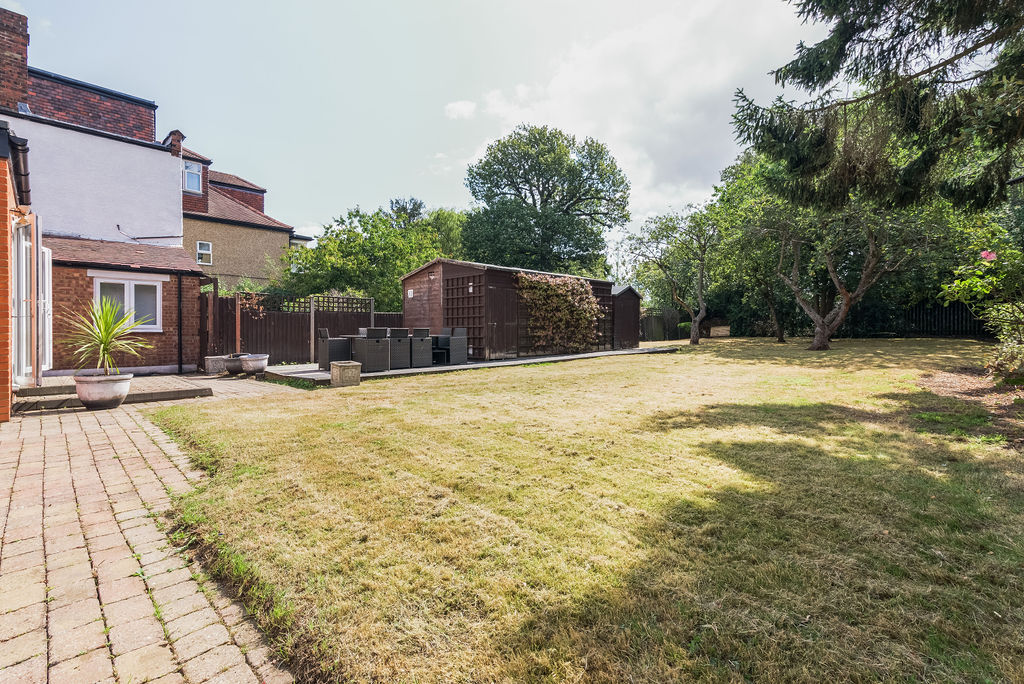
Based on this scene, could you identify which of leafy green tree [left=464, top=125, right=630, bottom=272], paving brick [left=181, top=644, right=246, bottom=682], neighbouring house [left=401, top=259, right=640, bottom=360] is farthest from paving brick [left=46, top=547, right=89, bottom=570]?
leafy green tree [left=464, top=125, right=630, bottom=272]

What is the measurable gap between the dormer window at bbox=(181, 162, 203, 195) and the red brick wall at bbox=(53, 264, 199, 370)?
13474 mm

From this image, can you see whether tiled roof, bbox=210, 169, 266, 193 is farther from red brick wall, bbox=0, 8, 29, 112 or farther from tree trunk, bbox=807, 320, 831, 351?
tree trunk, bbox=807, 320, 831, 351

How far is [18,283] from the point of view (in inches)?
225

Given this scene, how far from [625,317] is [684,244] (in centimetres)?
483

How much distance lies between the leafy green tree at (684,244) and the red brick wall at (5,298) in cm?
2048

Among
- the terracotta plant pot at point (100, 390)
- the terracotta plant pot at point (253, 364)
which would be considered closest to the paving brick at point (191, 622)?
the terracotta plant pot at point (100, 390)

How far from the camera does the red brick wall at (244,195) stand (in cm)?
2562

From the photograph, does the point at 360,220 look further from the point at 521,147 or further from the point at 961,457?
the point at 961,457

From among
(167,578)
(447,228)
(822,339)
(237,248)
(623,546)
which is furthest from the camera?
(447,228)

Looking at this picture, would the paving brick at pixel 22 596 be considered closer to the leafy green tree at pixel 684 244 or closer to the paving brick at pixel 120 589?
the paving brick at pixel 120 589

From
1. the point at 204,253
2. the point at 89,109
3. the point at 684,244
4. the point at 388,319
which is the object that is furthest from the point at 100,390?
the point at 684,244

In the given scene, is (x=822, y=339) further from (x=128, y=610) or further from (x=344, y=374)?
(x=128, y=610)

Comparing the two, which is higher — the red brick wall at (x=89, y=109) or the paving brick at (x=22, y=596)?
the red brick wall at (x=89, y=109)

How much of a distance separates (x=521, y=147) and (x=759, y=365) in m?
26.9
